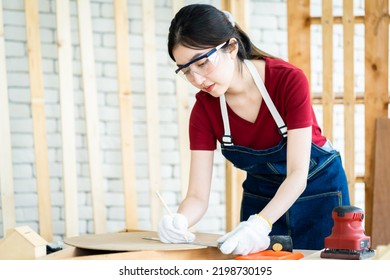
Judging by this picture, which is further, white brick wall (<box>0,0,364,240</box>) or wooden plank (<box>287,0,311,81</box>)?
white brick wall (<box>0,0,364,240</box>)

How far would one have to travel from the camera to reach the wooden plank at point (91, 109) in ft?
11.2

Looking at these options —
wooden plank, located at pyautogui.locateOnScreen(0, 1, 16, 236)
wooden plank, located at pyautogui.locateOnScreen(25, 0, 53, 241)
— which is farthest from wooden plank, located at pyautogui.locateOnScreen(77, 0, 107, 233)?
wooden plank, located at pyautogui.locateOnScreen(0, 1, 16, 236)

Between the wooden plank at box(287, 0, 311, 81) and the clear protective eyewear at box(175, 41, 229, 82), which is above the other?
the wooden plank at box(287, 0, 311, 81)

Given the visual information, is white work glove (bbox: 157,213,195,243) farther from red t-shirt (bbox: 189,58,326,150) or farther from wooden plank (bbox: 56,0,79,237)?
wooden plank (bbox: 56,0,79,237)

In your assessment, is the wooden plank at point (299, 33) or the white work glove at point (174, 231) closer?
the white work glove at point (174, 231)

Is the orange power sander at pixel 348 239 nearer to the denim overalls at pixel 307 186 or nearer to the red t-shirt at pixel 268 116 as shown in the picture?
the red t-shirt at pixel 268 116

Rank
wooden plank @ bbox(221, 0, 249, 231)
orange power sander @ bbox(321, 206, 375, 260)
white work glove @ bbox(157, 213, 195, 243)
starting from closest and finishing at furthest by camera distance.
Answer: orange power sander @ bbox(321, 206, 375, 260)
white work glove @ bbox(157, 213, 195, 243)
wooden plank @ bbox(221, 0, 249, 231)

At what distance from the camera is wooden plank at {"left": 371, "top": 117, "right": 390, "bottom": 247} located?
141 inches

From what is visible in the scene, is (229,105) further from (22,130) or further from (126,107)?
(22,130)

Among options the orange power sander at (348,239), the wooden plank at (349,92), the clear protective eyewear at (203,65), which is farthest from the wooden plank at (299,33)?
the orange power sander at (348,239)

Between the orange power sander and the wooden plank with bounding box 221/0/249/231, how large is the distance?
1930 millimetres


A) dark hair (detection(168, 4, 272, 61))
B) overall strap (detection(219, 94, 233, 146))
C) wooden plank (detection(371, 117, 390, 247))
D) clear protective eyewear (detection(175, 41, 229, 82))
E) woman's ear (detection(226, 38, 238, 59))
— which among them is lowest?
wooden plank (detection(371, 117, 390, 247))

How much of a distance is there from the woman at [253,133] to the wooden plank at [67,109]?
Answer: 1.35 m
